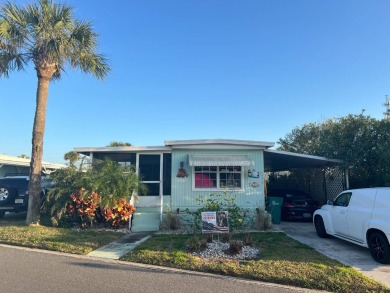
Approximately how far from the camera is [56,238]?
8.84 metres

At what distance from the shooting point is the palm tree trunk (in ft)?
35.6

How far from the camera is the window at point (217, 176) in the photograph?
12.2m

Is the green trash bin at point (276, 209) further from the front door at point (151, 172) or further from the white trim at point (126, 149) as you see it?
the white trim at point (126, 149)

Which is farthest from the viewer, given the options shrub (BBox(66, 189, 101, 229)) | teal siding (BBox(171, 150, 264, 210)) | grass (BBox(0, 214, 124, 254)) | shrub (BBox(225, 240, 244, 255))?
Answer: teal siding (BBox(171, 150, 264, 210))

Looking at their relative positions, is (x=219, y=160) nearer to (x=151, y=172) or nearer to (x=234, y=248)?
(x=151, y=172)

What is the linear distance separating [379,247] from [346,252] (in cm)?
107

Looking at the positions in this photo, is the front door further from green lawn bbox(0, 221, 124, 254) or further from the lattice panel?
the lattice panel

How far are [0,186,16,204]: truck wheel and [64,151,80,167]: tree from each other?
→ 268cm

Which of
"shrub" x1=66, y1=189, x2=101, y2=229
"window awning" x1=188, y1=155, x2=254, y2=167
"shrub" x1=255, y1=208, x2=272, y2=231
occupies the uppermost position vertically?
"window awning" x1=188, y1=155, x2=254, y2=167

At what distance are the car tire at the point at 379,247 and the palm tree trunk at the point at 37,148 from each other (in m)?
10.4

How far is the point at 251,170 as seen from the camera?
12.2m

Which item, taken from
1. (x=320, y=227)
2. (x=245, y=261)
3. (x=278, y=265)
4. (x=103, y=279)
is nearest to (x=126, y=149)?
(x=103, y=279)

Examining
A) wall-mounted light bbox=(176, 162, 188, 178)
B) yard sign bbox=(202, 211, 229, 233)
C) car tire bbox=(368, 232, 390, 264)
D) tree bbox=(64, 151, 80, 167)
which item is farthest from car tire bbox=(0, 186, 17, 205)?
car tire bbox=(368, 232, 390, 264)

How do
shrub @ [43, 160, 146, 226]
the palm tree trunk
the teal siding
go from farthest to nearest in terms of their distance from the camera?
the teal siding, the palm tree trunk, shrub @ [43, 160, 146, 226]
